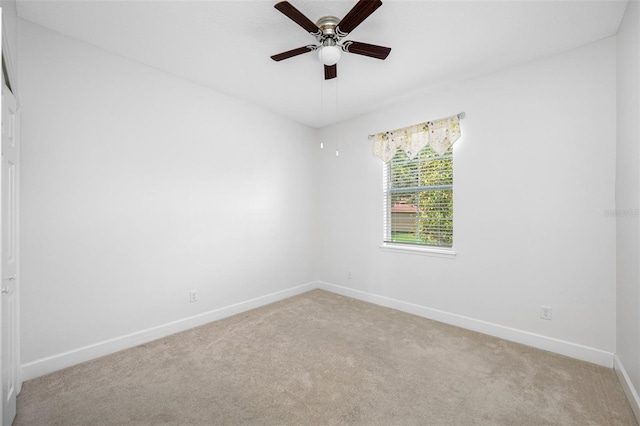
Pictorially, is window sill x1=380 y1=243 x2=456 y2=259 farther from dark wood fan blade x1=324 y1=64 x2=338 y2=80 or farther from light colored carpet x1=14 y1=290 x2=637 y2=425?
dark wood fan blade x1=324 y1=64 x2=338 y2=80

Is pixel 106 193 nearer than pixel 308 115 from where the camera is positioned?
Yes

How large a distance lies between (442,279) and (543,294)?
0.92 metres

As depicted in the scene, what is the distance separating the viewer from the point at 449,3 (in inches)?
80.0

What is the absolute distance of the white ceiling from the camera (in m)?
2.08

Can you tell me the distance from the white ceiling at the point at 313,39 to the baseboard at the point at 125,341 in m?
2.56

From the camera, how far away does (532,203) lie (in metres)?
2.76

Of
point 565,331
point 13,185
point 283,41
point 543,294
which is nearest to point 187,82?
point 283,41

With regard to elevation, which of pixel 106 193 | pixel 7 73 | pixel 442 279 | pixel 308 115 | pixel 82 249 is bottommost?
pixel 442 279

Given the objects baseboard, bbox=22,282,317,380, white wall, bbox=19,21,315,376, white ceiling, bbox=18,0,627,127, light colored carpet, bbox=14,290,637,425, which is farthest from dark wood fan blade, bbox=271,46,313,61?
baseboard, bbox=22,282,317,380

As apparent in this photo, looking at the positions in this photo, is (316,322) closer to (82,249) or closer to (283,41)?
(82,249)

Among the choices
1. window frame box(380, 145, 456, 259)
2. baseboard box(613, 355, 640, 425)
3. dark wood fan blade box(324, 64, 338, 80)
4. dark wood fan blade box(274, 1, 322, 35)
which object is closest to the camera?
dark wood fan blade box(274, 1, 322, 35)

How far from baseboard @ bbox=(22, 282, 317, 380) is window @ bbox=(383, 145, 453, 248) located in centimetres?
201

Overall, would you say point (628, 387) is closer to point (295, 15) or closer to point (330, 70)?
point (330, 70)

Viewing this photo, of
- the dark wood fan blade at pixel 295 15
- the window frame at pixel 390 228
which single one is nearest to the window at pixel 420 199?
the window frame at pixel 390 228
